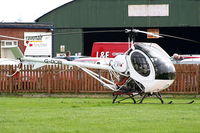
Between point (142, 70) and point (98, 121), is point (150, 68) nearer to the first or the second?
point (142, 70)

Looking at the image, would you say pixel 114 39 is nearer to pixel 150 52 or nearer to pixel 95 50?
pixel 95 50

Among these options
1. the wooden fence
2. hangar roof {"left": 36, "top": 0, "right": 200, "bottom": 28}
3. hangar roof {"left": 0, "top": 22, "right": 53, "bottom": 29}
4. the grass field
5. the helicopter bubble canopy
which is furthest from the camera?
hangar roof {"left": 36, "top": 0, "right": 200, "bottom": 28}

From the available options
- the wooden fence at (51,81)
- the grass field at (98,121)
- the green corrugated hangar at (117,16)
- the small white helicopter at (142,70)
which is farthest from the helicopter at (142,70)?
the green corrugated hangar at (117,16)

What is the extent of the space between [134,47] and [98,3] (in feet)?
109

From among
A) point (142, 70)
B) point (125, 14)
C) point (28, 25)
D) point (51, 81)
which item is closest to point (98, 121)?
point (142, 70)

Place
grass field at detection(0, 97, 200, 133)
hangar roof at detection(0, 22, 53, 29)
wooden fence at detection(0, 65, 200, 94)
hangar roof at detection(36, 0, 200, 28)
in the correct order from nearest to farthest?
1. grass field at detection(0, 97, 200, 133)
2. wooden fence at detection(0, 65, 200, 94)
3. hangar roof at detection(0, 22, 53, 29)
4. hangar roof at detection(36, 0, 200, 28)

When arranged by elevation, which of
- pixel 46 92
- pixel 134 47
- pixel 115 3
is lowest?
pixel 46 92

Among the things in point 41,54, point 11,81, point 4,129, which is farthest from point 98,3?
point 4,129

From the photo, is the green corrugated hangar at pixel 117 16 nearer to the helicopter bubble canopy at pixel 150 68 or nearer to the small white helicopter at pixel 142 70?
the small white helicopter at pixel 142 70

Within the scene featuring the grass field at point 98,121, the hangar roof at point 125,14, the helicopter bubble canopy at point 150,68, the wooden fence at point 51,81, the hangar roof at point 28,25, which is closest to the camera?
the grass field at point 98,121

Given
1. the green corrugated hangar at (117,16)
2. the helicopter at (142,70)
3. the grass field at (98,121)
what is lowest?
the grass field at (98,121)

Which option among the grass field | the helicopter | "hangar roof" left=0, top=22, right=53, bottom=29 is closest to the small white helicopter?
the helicopter

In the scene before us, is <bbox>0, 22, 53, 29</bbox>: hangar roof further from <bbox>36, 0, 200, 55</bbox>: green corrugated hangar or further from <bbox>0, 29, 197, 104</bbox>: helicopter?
<bbox>0, 29, 197, 104</bbox>: helicopter

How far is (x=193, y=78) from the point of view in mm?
31500
